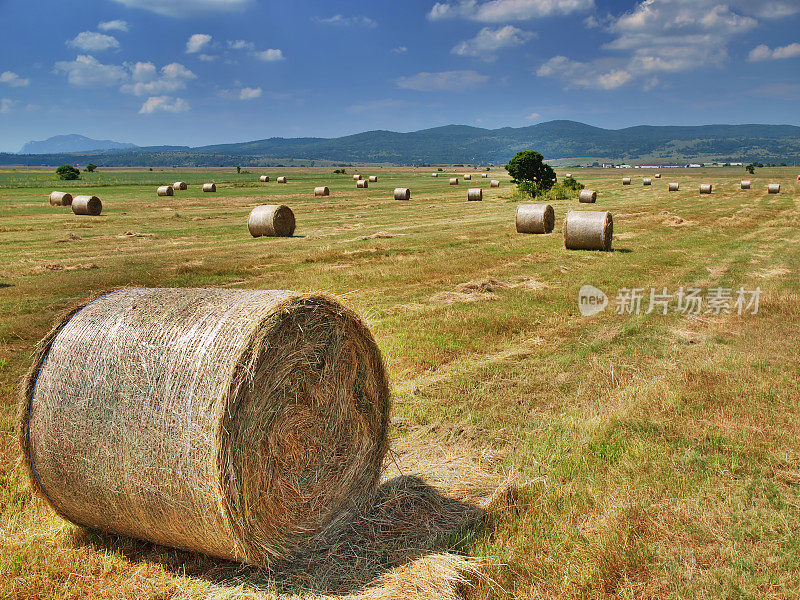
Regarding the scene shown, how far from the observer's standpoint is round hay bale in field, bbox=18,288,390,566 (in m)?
4.40

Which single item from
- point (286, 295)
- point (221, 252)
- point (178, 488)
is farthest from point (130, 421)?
point (221, 252)

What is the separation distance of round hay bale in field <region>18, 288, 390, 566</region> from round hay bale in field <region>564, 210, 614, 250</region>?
17.3m

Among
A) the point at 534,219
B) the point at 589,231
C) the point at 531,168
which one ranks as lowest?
the point at 589,231

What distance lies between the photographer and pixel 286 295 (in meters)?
4.95

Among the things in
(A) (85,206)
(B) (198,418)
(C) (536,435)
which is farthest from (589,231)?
(A) (85,206)

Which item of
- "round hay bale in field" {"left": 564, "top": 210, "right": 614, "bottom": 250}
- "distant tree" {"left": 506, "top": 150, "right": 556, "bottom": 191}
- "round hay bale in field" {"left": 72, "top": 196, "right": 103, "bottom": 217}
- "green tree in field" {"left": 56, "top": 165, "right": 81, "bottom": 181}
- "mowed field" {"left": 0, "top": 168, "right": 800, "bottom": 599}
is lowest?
"mowed field" {"left": 0, "top": 168, "right": 800, "bottom": 599}

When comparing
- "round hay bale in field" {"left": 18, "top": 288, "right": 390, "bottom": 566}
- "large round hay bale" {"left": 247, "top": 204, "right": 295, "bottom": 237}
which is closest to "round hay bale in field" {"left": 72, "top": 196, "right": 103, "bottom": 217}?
"large round hay bale" {"left": 247, "top": 204, "right": 295, "bottom": 237}

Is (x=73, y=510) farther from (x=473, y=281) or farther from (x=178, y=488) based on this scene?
(x=473, y=281)

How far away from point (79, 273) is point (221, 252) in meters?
5.15

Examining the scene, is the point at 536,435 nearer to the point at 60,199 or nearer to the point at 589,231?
the point at 589,231

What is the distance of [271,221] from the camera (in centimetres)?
2538

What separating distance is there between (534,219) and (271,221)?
11.2 metres

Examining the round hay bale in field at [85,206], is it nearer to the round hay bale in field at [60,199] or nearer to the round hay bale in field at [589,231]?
the round hay bale in field at [60,199]

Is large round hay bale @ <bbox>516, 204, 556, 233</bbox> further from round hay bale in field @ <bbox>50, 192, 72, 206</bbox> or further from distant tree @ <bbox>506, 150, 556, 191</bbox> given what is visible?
distant tree @ <bbox>506, 150, 556, 191</bbox>
